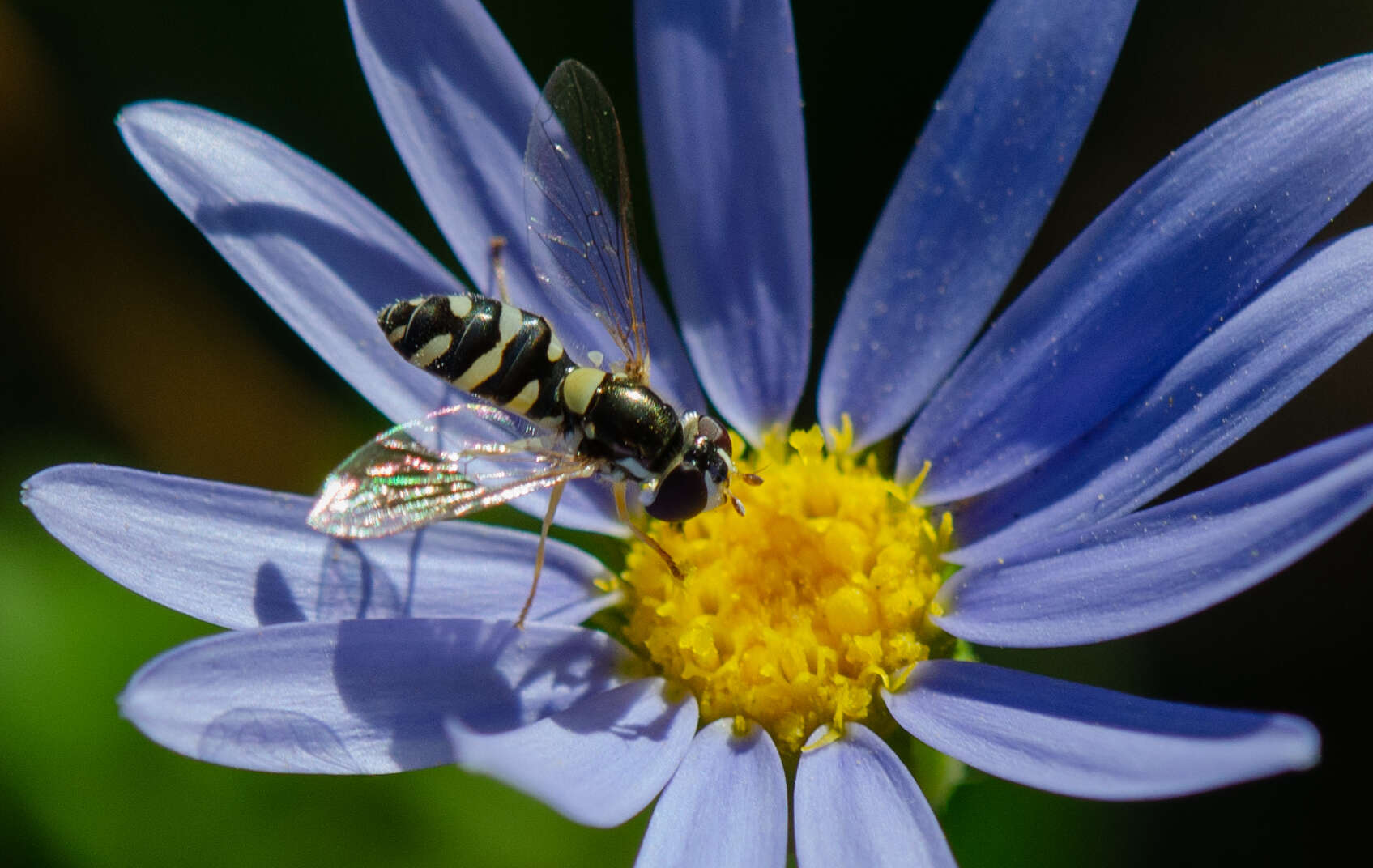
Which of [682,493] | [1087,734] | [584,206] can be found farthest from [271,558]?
[1087,734]

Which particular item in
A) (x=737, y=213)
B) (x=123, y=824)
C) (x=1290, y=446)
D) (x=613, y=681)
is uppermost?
(x=737, y=213)

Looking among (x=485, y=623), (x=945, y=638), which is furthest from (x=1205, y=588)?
(x=485, y=623)

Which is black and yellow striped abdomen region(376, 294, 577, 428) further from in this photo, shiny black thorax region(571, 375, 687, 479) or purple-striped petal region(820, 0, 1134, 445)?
purple-striped petal region(820, 0, 1134, 445)

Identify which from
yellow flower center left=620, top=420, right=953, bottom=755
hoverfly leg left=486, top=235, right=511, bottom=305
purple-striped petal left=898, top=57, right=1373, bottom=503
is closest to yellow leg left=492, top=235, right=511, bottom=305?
hoverfly leg left=486, top=235, right=511, bottom=305

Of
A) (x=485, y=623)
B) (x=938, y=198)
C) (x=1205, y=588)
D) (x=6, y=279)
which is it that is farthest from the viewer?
(x=6, y=279)

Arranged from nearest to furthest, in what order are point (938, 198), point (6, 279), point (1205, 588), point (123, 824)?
point (1205, 588) → point (938, 198) → point (123, 824) → point (6, 279)

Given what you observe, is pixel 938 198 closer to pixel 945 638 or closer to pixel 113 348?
pixel 945 638

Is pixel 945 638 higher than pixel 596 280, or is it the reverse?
pixel 596 280
